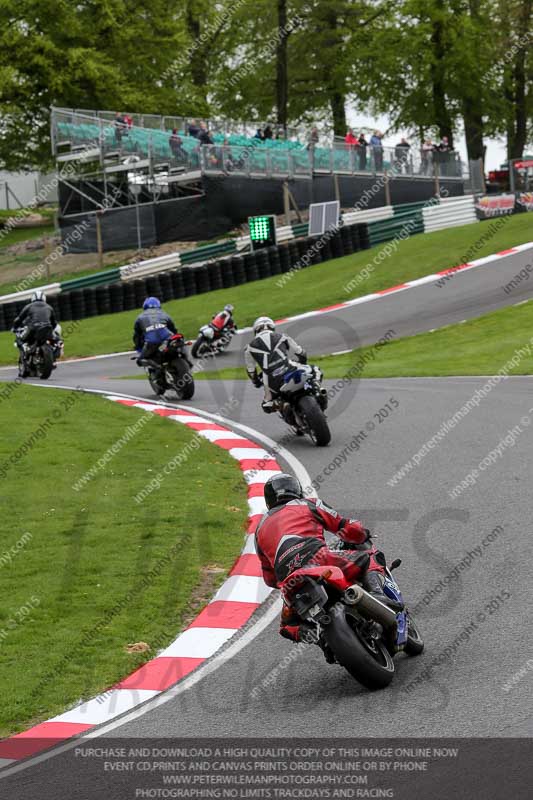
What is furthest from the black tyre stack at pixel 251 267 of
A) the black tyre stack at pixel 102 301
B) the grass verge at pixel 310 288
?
the black tyre stack at pixel 102 301

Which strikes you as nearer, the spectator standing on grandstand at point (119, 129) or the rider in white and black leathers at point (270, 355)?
the rider in white and black leathers at point (270, 355)

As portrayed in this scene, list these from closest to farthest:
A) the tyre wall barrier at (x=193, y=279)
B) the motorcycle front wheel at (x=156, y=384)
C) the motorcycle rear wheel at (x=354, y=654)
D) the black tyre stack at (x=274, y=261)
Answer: the motorcycle rear wheel at (x=354, y=654) → the motorcycle front wheel at (x=156, y=384) → the tyre wall barrier at (x=193, y=279) → the black tyre stack at (x=274, y=261)

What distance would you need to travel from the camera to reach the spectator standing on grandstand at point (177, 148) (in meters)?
34.4

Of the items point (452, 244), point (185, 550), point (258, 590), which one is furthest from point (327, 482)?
point (452, 244)

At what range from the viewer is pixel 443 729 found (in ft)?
16.6

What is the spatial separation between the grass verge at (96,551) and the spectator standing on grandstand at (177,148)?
2141 centimetres

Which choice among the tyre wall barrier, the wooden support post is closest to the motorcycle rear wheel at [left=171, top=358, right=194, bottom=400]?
the tyre wall barrier

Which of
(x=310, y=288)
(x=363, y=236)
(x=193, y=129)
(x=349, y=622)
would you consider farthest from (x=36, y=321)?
(x=193, y=129)

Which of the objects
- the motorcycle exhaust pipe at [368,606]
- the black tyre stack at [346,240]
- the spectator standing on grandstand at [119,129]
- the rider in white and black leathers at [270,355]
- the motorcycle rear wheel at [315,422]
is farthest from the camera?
the spectator standing on grandstand at [119,129]

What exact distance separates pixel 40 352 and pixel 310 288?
985 centimetres

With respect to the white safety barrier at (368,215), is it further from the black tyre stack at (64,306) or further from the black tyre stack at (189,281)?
the black tyre stack at (64,306)

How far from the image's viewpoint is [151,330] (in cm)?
1673

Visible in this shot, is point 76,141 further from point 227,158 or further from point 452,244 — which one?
point 452,244

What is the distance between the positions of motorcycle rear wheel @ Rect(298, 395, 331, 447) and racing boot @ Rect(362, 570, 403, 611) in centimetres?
631
